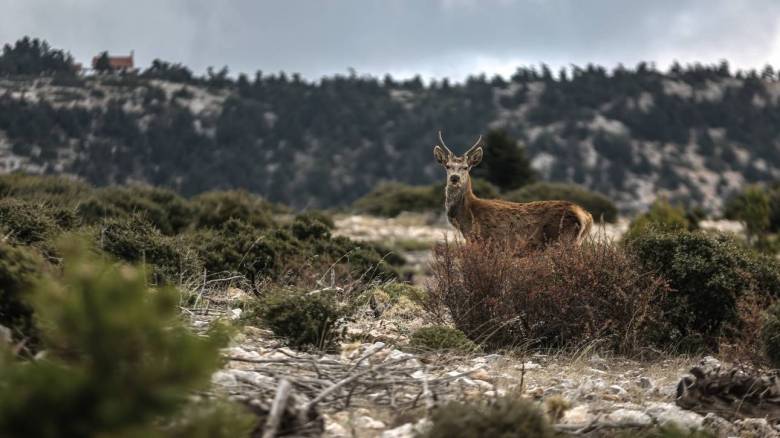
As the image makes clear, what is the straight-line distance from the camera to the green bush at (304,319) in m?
6.34

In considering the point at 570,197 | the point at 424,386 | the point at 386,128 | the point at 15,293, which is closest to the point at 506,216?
the point at 424,386

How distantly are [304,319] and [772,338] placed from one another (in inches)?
144

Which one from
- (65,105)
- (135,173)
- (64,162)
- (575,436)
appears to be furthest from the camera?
(135,173)

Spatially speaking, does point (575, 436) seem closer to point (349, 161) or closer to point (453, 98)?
point (349, 161)

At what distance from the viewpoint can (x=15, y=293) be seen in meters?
4.41

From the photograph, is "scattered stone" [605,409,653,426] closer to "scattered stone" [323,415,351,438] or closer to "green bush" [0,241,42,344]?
"scattered stone" [323,415,351,438]

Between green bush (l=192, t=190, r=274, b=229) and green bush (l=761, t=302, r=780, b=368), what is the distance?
10.3 meters

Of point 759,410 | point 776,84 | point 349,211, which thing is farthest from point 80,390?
point 776,84

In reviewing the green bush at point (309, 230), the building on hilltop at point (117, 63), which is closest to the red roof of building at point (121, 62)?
the building on hilltop at point (117, 63)

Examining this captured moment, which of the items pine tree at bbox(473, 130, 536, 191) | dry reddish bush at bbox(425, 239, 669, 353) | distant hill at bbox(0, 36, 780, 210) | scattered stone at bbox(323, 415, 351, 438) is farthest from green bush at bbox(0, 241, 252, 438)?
distant hill at bbox(0, 36, 780, 210)

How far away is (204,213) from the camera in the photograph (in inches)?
697

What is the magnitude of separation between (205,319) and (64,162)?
42.2m

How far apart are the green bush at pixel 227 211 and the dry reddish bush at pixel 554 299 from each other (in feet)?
26.9

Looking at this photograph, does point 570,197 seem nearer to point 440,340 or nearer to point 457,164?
Answer: point 457,164
